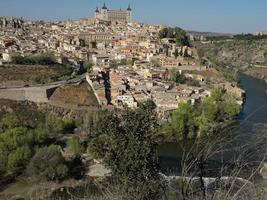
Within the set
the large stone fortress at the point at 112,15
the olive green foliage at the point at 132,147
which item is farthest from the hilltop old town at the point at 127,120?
the large stone fortress at the point at 112,15

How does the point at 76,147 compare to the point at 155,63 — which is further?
the point at 155,63

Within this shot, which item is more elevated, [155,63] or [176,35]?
[176,35]

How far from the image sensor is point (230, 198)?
1.38 metres

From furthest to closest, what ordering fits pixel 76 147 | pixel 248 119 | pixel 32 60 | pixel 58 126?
pixel 32 60, pixel 58 126, pixel 76 147, pixel 248 119

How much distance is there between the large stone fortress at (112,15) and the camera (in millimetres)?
40688

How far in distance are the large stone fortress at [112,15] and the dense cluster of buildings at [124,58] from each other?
3982 mm

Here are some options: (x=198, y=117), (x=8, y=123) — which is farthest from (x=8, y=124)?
(x=198, y=117)

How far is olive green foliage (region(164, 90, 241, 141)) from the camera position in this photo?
11.2 m

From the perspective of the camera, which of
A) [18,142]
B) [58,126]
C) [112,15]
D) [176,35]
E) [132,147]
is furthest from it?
[112,15]

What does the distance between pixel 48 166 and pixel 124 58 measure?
14.4m

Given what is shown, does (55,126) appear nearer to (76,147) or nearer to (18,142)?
(76,147)

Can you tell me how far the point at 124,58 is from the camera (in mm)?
22109

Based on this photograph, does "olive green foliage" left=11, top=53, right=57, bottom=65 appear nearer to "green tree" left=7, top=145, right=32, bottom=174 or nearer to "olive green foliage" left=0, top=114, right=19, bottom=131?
"olive green foliage" left=0, top=114, right=19, bottom=131

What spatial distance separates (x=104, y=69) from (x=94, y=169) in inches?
408
